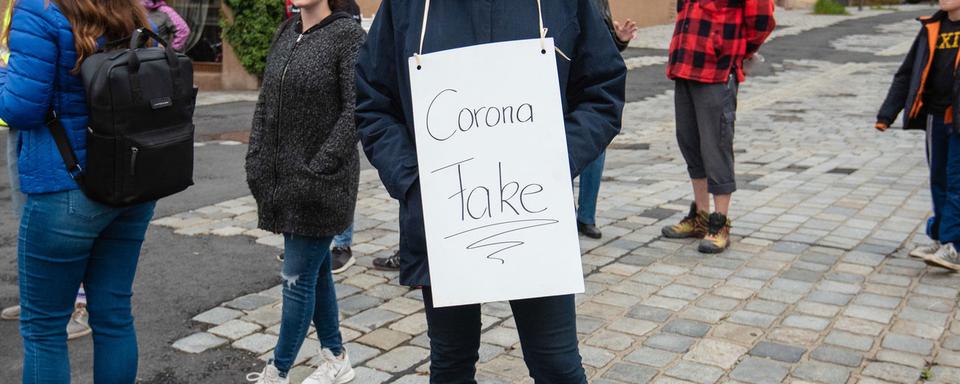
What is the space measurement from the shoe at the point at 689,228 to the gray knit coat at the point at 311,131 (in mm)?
3262

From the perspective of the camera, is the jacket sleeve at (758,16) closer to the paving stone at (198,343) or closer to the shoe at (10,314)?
the paving stone at (198,343)

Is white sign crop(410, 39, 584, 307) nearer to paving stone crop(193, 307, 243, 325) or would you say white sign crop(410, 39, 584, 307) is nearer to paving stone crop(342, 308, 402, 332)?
paving stone crop(342, 308, 402, 332)

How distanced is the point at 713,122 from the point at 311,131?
10.4 feet

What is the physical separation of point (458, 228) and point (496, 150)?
8.7 inches

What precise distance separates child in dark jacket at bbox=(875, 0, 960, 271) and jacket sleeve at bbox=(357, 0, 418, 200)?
3.84m

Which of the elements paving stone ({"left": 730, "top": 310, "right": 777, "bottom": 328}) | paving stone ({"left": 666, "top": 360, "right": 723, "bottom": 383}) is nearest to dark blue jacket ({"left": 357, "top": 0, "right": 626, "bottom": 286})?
paving stone ({"left": 666, "top": 360, "right": 723, "bottom": 383})

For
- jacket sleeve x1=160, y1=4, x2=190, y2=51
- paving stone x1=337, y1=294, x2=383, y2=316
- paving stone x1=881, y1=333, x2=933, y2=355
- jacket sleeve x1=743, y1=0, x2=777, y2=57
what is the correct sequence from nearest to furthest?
1. paving stone x1=881, y1=333, x2=933, y2=355
2. paving stone x1=337, y1=294, x2=383, y2=316
3. jacket sleeve x1=743, y1=0, x2=777, y2=57
4. jacket sleeve x1=160, y1=4, x2=190, y2=51

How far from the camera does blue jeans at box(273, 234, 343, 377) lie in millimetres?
3715

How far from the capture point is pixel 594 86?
2689 mm

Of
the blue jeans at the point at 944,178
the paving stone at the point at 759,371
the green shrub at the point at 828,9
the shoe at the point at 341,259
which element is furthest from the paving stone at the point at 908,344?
the green shrub at the point at 828,9

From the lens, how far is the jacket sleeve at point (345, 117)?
3605mm

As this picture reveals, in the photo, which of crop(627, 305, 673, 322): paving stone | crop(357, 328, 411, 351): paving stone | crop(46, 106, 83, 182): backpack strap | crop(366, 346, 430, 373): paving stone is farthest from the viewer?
crop(627, 305, 673, 322): paving stone

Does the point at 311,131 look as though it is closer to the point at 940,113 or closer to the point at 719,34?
the point at 719,34

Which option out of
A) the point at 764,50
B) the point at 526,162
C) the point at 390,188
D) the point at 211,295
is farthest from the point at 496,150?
the point at 764,50
